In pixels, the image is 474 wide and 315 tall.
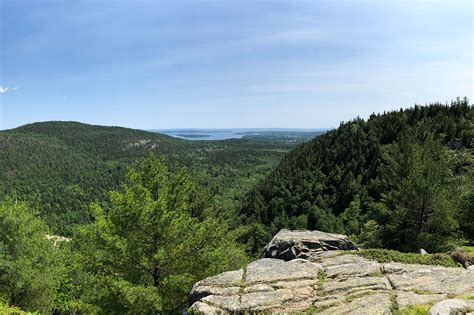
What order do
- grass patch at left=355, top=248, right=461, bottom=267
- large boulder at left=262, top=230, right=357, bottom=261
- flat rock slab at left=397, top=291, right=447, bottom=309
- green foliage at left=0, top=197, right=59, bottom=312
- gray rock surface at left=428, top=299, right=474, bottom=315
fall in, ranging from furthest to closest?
green foliage at left=0, top=197, right=59, bottom=312 → large boulder at left=262, top=230, right=357, bottom=261 → grass patch at left=355, top=248, right=461, bottom=267 → flat rock slab at left=397, top=291, right=447, bottom=309 → gray rock surface at left=428, top=299, right=474, bottom=315

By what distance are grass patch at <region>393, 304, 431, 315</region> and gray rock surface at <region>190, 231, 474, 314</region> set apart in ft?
1.03

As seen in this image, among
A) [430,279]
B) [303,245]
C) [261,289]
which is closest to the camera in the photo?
[430,279]

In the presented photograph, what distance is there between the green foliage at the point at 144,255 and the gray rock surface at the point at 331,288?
4.02 m

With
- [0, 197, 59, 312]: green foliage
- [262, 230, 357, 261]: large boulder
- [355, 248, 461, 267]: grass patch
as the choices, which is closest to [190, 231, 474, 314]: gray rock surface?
[355, 248, 461, 267]: grass patch

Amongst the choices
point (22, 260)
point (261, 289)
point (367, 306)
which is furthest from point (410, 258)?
point (22, 260)

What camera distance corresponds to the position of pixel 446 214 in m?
26.3

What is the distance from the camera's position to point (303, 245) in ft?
61.6

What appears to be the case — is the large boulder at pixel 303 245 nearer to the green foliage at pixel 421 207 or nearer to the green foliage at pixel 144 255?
the green foliage at pixel 144 255

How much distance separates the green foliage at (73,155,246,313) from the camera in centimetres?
1711

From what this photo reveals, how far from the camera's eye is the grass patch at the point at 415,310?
9989 millimetres

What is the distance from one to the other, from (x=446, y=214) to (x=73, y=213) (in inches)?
5812

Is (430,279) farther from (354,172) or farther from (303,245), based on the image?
(354,172)

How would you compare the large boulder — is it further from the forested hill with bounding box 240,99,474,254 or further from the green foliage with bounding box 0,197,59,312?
the green foliage with bounding box 0,197,59,312

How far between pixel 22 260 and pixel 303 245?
24.7m
